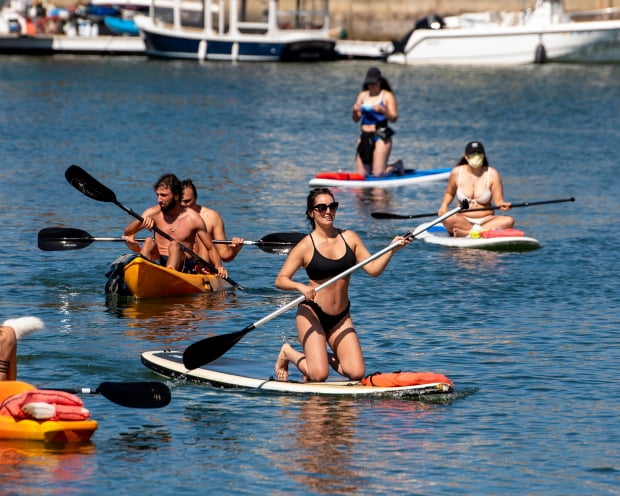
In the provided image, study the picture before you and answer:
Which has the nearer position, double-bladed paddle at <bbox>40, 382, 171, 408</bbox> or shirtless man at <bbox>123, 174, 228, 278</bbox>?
double-bladed paddle at <bbox>40, 382, 171, 408</bbox>

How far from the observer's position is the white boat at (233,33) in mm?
62000

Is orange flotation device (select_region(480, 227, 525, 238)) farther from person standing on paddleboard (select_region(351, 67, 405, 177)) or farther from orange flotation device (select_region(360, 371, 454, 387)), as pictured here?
orange flotation device (select_region(360, 371, 454, 387))

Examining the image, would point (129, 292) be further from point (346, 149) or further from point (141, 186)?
point (346, 149)

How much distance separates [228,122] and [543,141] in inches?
387

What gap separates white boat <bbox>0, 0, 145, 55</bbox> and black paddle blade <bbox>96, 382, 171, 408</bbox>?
54.4 m

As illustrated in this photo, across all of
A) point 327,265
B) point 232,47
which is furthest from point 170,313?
point 232,47

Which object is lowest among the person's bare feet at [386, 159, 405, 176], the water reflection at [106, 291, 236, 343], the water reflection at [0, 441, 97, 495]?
the water reflection at [0, 441, 97, 495]

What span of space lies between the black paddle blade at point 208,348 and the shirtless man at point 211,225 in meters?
4.15

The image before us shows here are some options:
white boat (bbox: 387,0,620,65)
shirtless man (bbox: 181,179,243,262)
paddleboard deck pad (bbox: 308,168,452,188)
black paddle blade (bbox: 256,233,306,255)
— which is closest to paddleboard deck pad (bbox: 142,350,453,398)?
shirtless man (bbox: 181,179,243,262)

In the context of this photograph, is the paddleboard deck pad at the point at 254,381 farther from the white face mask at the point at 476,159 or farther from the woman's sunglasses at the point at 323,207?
the white face mask at the point at 476,159

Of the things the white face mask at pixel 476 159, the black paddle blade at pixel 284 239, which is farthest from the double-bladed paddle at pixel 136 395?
the white face mask at pixel 476 159

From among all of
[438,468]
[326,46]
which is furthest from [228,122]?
[438,468]

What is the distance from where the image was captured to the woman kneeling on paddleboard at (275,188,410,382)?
12.3 meters

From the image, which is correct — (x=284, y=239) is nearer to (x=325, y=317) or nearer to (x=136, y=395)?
(x=325, y=317)
